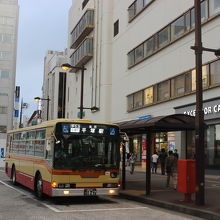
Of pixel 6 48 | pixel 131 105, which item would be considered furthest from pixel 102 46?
pixel 6 48

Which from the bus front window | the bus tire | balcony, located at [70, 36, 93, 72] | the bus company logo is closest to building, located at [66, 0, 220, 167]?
balcony, located at [70, 36, 93, 72]

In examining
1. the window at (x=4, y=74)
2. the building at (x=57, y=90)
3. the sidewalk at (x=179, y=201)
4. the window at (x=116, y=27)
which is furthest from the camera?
the window at (x=4, y=74)

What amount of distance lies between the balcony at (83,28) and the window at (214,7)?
2242 centimetres

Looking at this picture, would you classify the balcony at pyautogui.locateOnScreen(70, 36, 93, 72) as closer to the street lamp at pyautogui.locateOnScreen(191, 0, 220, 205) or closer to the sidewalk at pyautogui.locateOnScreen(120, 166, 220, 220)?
the sidewalk at pyautogui.locateOnScreen(120, 166, 220, 220)

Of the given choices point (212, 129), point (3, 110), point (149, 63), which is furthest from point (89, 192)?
point (3, 110)

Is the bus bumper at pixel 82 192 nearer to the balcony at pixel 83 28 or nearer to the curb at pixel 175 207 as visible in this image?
the curb at pixel 175 207

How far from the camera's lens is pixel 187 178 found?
1186 cm

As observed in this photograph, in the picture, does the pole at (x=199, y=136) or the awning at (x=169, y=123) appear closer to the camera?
the pole at (x=199, y=136)

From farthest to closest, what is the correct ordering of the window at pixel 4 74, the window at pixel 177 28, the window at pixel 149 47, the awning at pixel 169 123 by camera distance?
1. the window at pixel 4 74
2. the window at pixel 149 47
3. the window at pixel 177 28
4. the awning at pixel 169 123

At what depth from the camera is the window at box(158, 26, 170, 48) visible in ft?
86.8

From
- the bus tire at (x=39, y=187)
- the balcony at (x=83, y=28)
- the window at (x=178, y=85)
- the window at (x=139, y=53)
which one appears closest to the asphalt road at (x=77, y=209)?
the bus tire at (x=39, y=187)

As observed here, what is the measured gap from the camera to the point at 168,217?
10.0 metres

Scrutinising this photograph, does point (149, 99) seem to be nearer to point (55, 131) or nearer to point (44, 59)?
point (55, 131)

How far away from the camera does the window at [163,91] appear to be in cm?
2620
